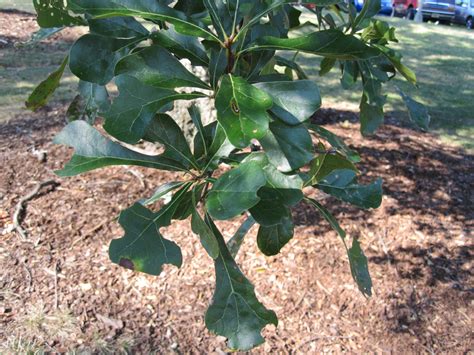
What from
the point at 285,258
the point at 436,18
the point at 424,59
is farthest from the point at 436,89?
the point at 436,18

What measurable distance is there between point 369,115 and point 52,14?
114 cm

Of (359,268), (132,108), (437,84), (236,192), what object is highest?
(132,108)

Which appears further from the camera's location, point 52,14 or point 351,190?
point 351,190

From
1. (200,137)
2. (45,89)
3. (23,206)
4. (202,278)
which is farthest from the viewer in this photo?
(23,206)

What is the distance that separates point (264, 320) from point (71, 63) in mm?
714

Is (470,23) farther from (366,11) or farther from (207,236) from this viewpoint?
(207,236)

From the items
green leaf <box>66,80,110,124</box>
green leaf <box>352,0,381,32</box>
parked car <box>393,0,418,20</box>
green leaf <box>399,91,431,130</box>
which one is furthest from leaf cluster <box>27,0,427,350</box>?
parked car <box>393,0,418,20</box>

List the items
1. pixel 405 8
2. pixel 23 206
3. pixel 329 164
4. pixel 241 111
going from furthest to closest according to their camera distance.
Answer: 1. pixel 405 8
2. pixel 23 206
3. pixel 329 164
4. pixel 241 111

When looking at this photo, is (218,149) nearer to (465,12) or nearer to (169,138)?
(169,138)

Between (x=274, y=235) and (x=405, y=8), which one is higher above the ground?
(x=274, y=235)

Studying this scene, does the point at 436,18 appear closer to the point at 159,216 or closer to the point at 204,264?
the point at 204,264

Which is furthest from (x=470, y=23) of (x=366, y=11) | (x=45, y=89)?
(x=45, y=89)

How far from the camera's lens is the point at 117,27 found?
117cm

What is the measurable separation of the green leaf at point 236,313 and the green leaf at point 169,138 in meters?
0.27
